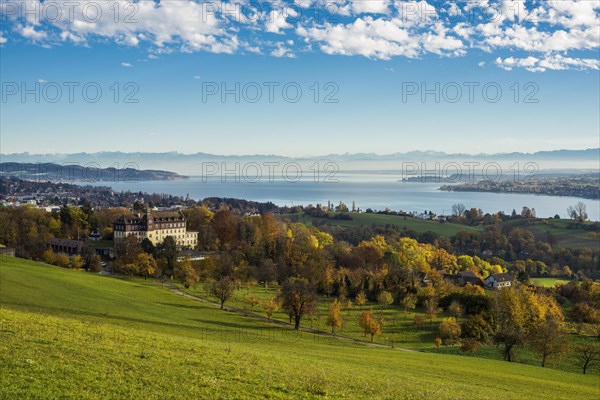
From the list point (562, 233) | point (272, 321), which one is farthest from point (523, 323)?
point (562, 233)

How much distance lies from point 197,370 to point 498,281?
241ft

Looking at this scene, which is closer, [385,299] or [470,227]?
[385,299]

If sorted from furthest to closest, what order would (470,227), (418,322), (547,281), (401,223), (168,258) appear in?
(401,223), (470,227), (547,281), (168,258), (418,322)

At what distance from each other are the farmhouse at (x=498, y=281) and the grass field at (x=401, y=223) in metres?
40.0

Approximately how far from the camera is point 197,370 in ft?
43.5

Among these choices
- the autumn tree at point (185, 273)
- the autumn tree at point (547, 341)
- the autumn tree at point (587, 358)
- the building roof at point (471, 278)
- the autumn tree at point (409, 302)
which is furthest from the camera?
the building roof at point (471, 278)

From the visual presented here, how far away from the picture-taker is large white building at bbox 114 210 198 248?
264ft

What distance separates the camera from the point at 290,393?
12.0 m

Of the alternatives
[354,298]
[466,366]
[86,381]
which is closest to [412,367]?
[466,366]

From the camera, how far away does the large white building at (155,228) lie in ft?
264

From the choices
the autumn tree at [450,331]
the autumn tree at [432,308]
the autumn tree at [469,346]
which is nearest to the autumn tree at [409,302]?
the autumn tree at [432,308]

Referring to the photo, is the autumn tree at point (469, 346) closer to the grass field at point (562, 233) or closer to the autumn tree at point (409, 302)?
the autumn tree at point (409, 302)

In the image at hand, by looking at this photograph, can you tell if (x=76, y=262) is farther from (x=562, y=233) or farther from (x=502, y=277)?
(x=562, y=233)

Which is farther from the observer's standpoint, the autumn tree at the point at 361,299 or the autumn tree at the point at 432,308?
the autumn tree at the point at 361,299
